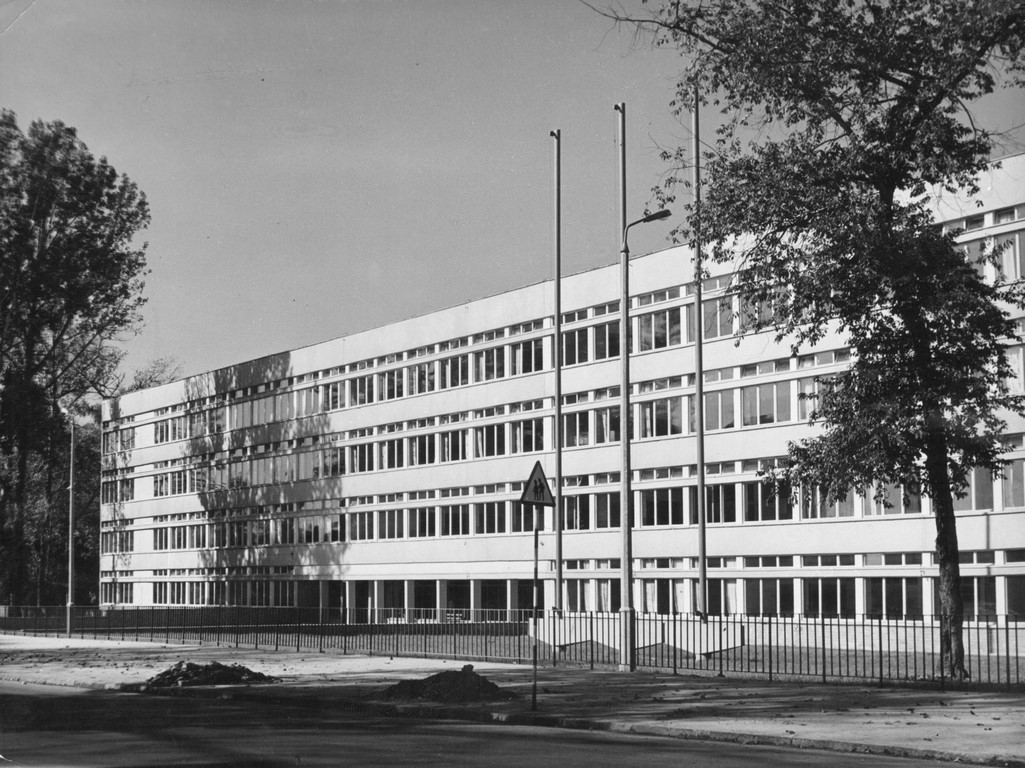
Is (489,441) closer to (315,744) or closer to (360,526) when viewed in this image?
(360,526)

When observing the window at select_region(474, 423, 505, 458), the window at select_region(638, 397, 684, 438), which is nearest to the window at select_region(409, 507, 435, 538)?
the window at select_region(474, 423, 505, 458)

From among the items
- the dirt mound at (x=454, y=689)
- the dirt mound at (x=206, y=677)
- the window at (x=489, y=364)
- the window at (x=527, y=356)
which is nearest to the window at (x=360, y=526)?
the window at (x=489, y=364)

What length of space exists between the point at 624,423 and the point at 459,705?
36.4 ft

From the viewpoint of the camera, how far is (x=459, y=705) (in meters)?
19.1

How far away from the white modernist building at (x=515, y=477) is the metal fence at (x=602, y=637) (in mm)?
1711

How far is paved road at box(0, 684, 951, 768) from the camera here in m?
13.0

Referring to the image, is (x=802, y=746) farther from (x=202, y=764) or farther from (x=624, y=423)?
(x=624, y=423)

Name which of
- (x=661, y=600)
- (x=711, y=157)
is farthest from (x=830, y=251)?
(x=661, y=600)

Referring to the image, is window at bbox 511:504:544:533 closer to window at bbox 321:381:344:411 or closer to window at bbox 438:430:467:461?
window at bbox 438:430:467:461

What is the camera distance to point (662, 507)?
55.8 meters

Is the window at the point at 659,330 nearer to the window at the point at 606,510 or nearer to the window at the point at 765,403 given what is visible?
the window at the point at 765,403

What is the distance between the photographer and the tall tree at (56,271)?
137ft

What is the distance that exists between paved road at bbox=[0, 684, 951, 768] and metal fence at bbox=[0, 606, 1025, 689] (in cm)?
346

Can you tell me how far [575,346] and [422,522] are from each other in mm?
14285
